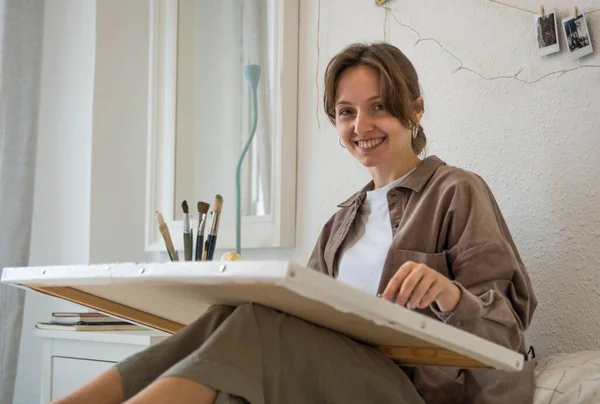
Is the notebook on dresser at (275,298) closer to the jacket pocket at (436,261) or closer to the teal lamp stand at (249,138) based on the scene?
the jacket pocket at (436,261)

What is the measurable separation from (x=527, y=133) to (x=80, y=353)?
3.26 ft

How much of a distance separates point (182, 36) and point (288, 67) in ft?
1.43

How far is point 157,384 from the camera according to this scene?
738 mm

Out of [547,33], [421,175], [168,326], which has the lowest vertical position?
[168,326]

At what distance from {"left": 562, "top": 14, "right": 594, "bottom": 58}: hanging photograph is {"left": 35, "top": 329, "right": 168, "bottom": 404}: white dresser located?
91cm

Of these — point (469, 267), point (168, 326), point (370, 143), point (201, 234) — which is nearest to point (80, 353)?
point (201, 234)

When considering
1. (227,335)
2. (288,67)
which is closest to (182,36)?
(288,67)

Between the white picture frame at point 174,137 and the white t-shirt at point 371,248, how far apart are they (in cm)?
40

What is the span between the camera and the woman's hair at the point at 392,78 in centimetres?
121

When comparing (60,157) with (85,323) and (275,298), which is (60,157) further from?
(275,298)

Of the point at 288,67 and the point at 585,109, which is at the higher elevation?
the point at 288,67

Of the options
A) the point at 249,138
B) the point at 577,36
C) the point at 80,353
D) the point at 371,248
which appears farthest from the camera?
the point at 249,138

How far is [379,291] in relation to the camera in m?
1.15

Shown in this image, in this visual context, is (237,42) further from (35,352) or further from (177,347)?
(177,347)
